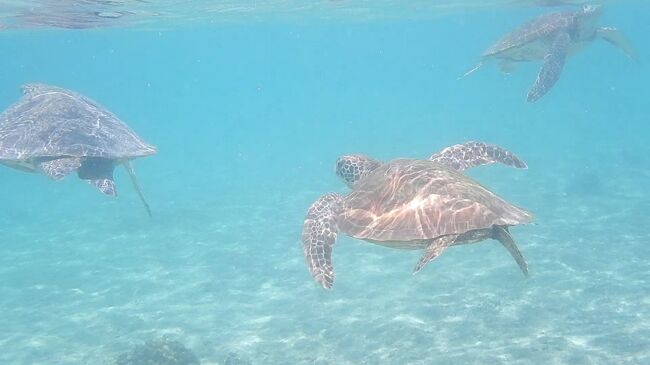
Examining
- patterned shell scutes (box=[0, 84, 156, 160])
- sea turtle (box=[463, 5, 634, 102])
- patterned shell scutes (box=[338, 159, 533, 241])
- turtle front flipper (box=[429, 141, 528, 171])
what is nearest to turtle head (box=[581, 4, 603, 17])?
sea turtle (box=[463, 5, 634, 102])

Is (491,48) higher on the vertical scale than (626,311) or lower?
higher

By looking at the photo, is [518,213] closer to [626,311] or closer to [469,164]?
[469,164]

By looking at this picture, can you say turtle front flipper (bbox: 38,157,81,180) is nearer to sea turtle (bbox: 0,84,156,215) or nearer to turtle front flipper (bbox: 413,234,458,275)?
sea turtle (bbox: 0,84,156,215)

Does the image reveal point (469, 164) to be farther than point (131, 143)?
No

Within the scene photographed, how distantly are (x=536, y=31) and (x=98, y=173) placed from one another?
54.4ft

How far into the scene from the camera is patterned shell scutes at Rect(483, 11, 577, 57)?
19938mm

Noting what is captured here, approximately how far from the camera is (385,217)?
834 centimetres

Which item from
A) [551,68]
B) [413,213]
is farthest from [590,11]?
[413,213]

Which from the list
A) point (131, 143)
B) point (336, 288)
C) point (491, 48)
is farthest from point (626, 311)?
point (131, 143)

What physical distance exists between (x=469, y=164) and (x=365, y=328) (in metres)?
6.43

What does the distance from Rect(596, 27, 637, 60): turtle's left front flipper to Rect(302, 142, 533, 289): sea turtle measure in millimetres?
15269

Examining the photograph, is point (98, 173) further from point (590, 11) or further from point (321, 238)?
point (590, 11)

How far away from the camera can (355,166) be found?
1041 cm

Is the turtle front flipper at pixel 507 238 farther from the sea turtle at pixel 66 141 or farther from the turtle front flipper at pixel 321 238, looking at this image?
the sea turtle at pixel 66 141
